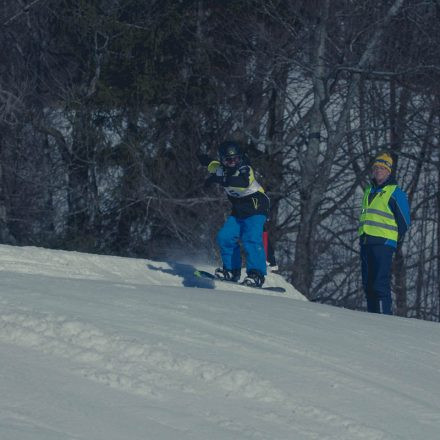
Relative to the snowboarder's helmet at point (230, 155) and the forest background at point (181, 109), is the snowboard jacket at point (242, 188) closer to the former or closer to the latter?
the snowboarder's helmet at point (230, 155)

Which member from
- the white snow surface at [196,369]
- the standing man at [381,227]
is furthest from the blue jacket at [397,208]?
the white snow surface at [196,369]

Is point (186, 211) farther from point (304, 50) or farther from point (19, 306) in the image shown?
point (19, 306)

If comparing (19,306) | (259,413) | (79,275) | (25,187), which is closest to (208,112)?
(25,187)

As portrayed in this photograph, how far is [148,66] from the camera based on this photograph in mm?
19812

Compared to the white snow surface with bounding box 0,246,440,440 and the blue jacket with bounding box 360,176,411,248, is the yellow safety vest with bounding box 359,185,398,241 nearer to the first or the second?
the blue jacket with bounding box 360,176,411,248

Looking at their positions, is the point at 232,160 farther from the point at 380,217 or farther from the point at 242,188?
the point at 380,217

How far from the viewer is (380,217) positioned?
33.5 feet

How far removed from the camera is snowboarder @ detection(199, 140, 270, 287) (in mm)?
10148

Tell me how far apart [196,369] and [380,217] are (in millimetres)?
4976

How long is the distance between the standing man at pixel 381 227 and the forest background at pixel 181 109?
7.75 metres

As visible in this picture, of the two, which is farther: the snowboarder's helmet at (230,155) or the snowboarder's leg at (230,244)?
the snowboarder's leg at (230,244)

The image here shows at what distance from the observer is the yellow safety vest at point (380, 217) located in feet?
33.3

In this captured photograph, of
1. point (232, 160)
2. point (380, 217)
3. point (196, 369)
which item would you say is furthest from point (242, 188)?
point (196, 369)

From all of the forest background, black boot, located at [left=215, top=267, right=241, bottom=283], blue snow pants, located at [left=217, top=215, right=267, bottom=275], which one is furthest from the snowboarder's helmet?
the forest background
